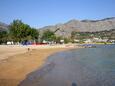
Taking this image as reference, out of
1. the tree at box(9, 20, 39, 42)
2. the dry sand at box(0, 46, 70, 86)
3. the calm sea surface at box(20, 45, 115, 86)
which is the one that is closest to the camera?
the calm sea surface at box(20, 45, 115, 86)

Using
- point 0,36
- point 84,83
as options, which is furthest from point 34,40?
point 84,83

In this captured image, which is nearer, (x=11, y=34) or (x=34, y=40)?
(x=11, y=34)

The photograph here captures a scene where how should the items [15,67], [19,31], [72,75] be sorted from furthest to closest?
[19,31] < [15,67] < [72,75]

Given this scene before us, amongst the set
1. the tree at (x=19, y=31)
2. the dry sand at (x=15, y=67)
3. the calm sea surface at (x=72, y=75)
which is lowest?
the calm sea surface at (x=72, y=75)

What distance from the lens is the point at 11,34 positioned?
355ft

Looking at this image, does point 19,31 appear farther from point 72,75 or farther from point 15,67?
point 72,75

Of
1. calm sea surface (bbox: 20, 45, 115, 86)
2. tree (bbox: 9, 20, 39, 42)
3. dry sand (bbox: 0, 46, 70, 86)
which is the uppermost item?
tree (bbox: 9, 20, 39, 42)

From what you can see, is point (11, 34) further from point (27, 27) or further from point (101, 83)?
point (101, 83)

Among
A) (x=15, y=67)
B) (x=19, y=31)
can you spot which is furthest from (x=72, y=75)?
(x=19, y=31)

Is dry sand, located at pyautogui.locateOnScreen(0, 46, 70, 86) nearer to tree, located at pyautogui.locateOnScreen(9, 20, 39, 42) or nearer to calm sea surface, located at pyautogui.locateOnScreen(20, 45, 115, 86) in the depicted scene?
calm sea surface, located at pyautogui.locateOnScreen(20, 45, 115, 86)

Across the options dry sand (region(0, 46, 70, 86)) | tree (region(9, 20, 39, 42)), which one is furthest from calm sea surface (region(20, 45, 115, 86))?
tree (region(9, 20, 39, 42))

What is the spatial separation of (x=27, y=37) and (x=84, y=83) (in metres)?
93.6

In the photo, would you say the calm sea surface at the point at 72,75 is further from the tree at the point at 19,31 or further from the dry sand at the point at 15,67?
the tree at the point at 19,31

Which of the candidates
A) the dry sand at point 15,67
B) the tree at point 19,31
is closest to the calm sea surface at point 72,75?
the dry sand at point 15,67
